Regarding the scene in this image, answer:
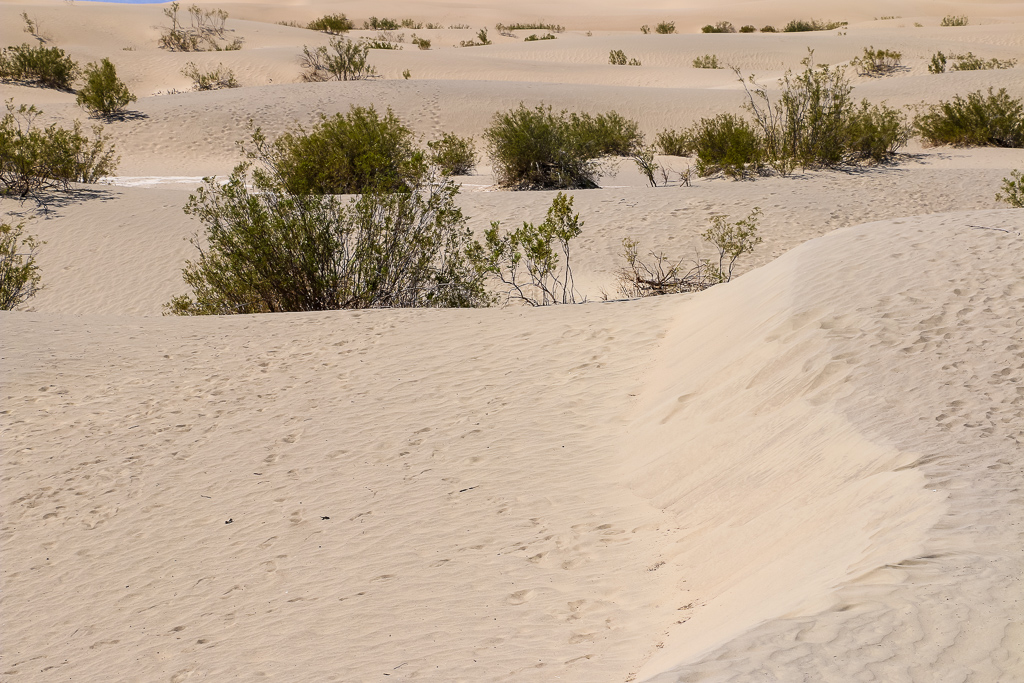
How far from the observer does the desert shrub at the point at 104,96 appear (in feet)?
80.1

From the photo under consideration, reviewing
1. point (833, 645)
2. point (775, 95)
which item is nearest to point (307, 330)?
point (833, 645)

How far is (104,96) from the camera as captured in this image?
24.7 metres

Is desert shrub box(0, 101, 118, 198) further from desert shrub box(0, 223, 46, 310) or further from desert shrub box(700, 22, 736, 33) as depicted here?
desert shrub box(700, 22, 736, 33)

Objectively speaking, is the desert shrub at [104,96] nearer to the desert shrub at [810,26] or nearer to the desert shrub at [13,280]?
the desert shrub at [13,280]

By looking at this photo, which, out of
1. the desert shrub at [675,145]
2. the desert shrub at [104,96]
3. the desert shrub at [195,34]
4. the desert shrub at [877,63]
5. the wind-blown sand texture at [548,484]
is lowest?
the wind-blown sand texture at [548,484]

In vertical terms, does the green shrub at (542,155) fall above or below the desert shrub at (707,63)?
below

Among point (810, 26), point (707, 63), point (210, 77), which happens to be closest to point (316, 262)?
point (210, 77)

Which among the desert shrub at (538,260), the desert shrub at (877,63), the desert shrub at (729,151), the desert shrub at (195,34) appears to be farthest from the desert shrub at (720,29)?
the desert shrub at (538,260)

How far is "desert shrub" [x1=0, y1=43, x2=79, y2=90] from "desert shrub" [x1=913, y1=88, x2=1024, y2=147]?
28.7 metres

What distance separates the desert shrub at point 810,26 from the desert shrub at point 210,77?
35979 millimetres

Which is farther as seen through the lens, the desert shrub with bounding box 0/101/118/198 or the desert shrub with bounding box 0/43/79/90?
the desert shrub with bounding box 0/43/79/90

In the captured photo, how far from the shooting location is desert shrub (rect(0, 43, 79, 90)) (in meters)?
30.3

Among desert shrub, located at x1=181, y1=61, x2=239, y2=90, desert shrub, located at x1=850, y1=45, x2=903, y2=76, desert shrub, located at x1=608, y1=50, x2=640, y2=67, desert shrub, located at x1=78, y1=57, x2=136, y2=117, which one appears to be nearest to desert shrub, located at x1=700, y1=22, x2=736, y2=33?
desert shrub, located at x1=608, y1=50, x2=640, y2=67

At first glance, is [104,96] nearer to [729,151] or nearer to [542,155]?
[542,155]
